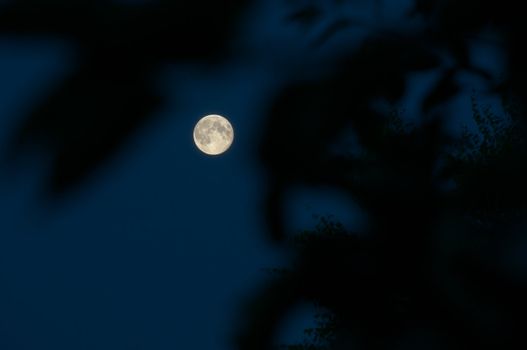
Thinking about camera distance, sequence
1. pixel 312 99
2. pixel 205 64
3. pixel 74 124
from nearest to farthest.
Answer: pixel 74 124, pixel 205 64, pixel 312 99

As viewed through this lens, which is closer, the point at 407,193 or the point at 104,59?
the point at 104,59

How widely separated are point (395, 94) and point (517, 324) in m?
3.38

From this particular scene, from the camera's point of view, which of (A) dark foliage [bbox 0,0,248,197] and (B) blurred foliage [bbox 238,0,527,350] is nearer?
(A) dark foliage [bbox 0,0,248,197]

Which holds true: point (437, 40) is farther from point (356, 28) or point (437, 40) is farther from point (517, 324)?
point (517, 324)

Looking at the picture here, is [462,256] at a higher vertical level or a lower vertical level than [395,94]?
higher

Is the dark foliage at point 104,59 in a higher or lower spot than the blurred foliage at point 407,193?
lower

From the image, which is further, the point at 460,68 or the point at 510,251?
the point at 510,251

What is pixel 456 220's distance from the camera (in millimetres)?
5512

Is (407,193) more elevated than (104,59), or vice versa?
(407,193)

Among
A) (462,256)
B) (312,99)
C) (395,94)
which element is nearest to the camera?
(312,99)

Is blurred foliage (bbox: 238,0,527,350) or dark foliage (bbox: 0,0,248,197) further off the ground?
blurred foliage (bbox: 238,0,527,350)

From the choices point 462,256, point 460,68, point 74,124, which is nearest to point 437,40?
point 460,68

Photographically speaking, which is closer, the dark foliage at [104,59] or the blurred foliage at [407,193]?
the dark foliage at [104,59]

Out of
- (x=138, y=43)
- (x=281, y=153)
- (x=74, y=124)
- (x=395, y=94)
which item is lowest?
(x=74, y=124)
